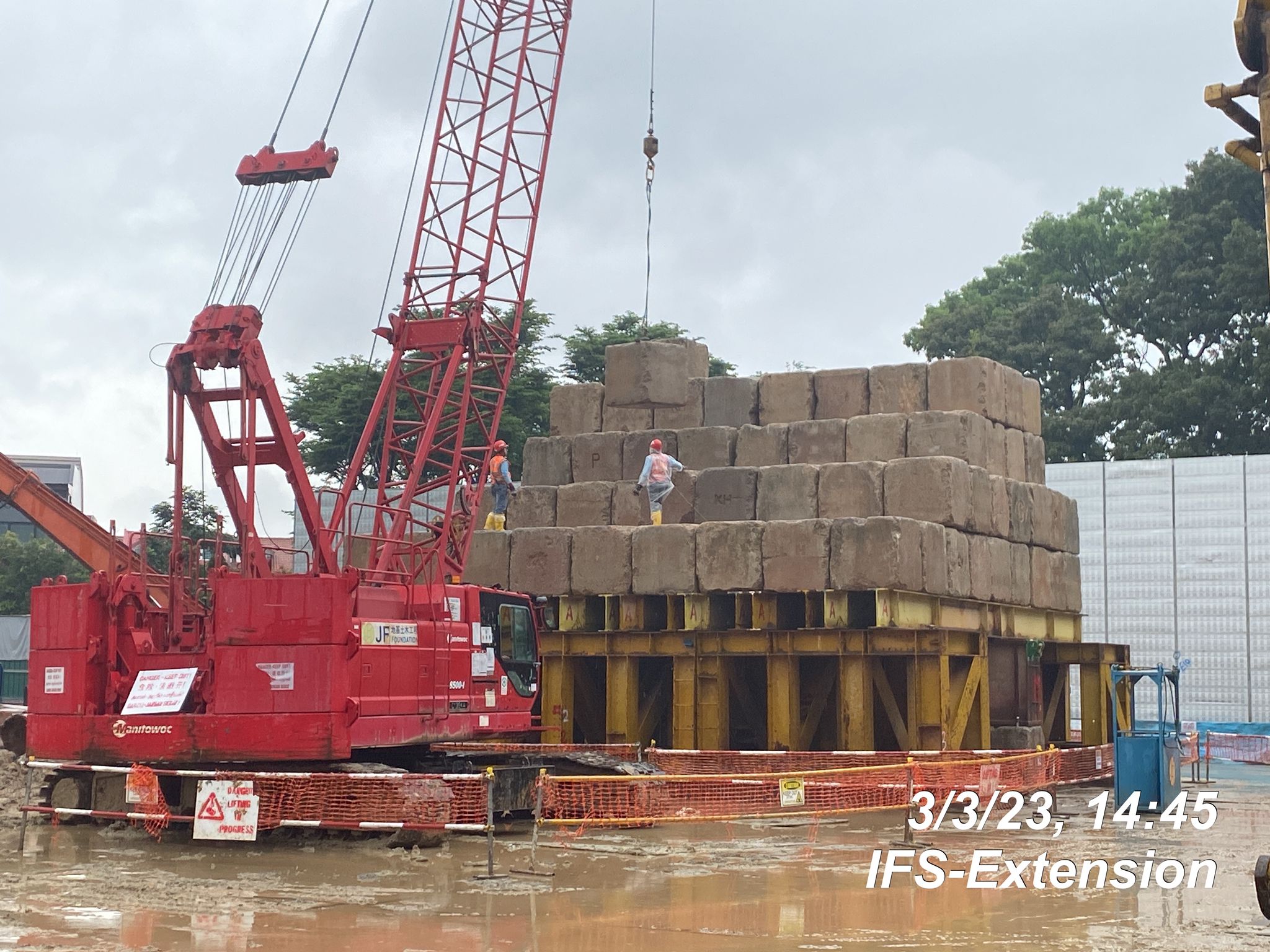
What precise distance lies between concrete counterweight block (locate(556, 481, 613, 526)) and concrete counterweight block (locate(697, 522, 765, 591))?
2556 mm

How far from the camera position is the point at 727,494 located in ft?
78.5

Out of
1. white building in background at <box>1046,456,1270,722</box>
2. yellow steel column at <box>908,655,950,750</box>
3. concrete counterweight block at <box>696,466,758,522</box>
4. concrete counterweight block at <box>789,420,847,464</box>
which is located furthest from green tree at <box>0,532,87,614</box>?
yellow steel column at <box>908,655,950,750</box>

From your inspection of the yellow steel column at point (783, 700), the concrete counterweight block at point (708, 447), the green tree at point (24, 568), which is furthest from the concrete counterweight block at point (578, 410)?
the green tree at point (24, 568)

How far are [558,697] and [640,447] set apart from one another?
14.2 feet

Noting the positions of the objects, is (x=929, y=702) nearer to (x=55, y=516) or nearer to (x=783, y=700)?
(x=783, y=700)

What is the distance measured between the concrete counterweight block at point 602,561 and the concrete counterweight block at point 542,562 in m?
0.16

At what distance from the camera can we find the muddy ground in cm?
1045

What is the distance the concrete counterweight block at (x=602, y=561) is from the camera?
911 inches

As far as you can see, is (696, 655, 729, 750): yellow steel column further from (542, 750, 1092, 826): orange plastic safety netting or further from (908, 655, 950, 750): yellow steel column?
(908, 655, 950, 750): yellow steel column

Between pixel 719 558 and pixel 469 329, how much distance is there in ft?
22.6

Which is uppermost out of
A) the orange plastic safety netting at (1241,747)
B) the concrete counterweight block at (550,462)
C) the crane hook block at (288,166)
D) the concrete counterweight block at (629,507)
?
the crane hook block at (288,166)

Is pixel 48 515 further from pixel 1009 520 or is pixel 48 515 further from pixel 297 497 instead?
pixel 1009 520

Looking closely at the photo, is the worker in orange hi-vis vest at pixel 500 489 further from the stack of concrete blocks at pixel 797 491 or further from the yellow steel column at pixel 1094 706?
the yellow steel column at pixel 1094 706

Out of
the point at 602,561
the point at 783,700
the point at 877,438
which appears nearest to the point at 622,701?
the point at 602,561
